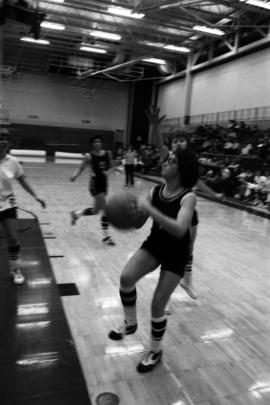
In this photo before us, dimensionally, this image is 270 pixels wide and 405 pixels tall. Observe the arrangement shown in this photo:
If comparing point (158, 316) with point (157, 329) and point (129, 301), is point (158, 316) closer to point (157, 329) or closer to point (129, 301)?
point (157, 329)

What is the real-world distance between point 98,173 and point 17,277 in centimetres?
217

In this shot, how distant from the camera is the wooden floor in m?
2.40

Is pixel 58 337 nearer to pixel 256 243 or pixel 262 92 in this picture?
pixel 256 243

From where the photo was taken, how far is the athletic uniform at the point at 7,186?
11.4 feet

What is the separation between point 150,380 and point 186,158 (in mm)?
1468

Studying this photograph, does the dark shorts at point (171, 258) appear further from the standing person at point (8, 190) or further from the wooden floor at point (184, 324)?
the standing person at point (8, 190)

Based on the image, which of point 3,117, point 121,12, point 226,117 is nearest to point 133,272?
point 121,12

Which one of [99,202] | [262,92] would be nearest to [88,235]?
[99,202]

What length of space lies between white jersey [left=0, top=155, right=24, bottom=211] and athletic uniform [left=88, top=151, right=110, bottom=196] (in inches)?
77.1

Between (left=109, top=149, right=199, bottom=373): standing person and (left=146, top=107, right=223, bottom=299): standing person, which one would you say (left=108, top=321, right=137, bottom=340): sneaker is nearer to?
(left=109, top=149, right=199, bottom=373): standing person

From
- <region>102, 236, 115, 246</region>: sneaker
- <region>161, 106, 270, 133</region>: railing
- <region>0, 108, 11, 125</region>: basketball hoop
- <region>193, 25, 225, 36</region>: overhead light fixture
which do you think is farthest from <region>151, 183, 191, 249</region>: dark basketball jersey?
<region>0, 108, 11, 125</region>: basketball hoop

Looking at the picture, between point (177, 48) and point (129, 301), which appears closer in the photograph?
point (129, 301)

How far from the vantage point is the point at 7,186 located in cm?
349

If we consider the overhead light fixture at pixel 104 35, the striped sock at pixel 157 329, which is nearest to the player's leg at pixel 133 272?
the striped sock at pixel 157 329
